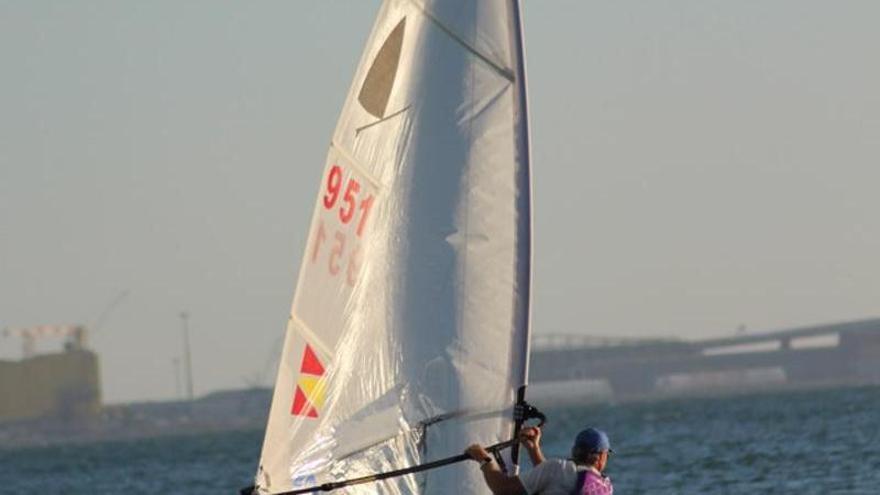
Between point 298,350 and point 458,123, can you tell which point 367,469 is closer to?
point 298,350

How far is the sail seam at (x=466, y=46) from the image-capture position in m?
22.5

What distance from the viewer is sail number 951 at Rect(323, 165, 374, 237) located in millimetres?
23328

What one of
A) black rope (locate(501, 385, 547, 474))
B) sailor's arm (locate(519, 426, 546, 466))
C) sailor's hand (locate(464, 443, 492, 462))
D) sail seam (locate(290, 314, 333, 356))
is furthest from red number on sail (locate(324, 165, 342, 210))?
sailor's arm (locate(519, 426, 546, 466))

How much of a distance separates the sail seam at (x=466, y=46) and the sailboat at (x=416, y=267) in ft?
0.04

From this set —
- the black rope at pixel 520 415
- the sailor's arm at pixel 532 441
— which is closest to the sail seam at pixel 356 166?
the black rope at pixel 520 415

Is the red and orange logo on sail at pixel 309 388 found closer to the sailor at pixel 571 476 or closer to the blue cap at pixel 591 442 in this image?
the sailor at pixel 571 476

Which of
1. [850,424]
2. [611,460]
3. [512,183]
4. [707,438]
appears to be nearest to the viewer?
[512,183]

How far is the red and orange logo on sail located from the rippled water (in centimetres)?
2402

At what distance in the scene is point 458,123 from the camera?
74.9 ft

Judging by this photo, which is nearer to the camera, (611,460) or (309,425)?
(309,425)

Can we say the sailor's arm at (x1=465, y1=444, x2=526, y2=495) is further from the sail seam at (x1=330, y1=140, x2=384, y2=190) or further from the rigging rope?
the sail seam at (x1=330, y1=140, x2=384, y2=190)

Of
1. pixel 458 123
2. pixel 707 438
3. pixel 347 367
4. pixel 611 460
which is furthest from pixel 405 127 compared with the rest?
pixel 707 438

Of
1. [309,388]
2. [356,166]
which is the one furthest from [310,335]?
[356,166]

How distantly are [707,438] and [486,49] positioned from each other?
209 feet
